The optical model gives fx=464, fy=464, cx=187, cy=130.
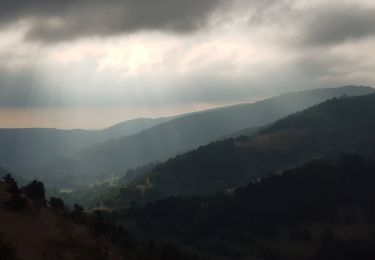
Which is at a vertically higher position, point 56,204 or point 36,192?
point 36,192

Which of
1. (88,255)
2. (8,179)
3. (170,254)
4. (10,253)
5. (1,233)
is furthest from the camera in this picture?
(170,254)

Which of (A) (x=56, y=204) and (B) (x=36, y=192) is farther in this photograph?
(A) (x=56, y=204)

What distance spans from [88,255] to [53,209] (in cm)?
1866

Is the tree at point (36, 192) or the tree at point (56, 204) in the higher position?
the tree at point (36, 192)

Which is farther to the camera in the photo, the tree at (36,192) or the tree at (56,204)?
the tree at (56,204)

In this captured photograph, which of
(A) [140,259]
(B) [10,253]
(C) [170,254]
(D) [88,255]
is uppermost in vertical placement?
(B) [10,253]

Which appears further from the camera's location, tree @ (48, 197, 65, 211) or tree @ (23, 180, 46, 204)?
tree @ (48, 197, 65, 211)

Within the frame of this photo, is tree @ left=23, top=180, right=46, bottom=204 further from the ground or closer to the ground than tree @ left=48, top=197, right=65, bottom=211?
further from the ground

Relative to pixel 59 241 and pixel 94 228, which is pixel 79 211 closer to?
pixel 94 228

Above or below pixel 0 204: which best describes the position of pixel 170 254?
below

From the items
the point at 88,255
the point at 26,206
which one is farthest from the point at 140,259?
the point at 26,206

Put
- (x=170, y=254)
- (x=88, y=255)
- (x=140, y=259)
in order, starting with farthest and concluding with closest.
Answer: (x=170, y=254) < (x=140, y=259) < (x=88, y=255)

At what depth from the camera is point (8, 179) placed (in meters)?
93.4

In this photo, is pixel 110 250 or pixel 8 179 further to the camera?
pixel 8 179
